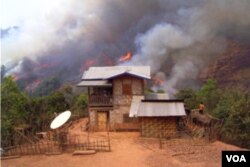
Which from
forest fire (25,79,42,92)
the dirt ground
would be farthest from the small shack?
forest fire (25,79,42,92)

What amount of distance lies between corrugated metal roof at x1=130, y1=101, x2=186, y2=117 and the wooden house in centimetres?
233

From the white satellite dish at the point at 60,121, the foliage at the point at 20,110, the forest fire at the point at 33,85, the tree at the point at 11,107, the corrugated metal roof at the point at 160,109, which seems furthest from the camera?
the forest fire at the point at 33,85

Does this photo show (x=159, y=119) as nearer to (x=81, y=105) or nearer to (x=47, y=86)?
(x=81, y=105)

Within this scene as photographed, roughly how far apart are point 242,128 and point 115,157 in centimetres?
1168

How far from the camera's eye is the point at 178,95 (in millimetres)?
33438

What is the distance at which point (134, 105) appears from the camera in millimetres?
21312

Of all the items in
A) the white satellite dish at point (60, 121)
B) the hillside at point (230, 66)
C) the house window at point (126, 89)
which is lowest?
the white satellite dish at point (60, 121)

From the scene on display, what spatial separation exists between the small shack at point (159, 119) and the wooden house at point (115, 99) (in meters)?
2.66

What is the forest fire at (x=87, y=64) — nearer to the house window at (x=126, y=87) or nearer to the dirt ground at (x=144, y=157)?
the house window at (x=126, y=87)

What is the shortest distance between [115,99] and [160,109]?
3.87m

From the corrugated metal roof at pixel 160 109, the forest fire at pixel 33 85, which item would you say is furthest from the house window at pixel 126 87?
the forest fire at pixel 33 85

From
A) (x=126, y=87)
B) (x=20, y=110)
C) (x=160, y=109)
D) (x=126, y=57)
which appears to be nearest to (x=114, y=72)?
(x=126, y=87)

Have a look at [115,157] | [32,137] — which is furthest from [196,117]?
[32,137]

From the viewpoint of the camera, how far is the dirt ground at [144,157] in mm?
14516
